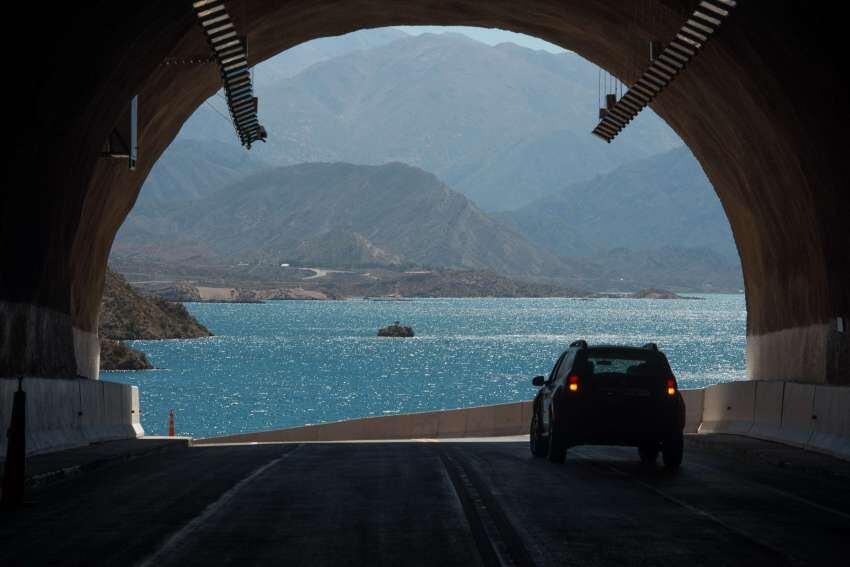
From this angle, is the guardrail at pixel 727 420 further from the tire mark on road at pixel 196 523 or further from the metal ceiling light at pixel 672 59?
the tire mark on road at pixel 196 523

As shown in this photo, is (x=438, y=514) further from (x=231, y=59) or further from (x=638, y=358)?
(x=231, y=59)

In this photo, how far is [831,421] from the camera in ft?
69.2

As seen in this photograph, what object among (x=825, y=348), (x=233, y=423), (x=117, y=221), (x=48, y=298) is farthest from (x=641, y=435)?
(x=233, y=423)

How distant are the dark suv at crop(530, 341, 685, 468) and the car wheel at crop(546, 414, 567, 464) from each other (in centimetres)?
2

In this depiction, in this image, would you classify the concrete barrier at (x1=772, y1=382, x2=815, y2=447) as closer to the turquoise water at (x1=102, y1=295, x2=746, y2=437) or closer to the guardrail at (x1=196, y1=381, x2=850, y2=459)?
the guardrail at (x1=196, y1=381, x2=850, y2=459)

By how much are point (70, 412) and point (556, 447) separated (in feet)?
24.2

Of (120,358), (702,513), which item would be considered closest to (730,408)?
(702,513)

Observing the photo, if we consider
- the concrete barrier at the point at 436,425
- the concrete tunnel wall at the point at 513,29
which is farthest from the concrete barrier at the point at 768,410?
the concrete barrier at the point at 436,425

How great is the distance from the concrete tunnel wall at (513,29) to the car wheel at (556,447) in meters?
5.04

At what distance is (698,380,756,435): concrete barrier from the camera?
2616 cm

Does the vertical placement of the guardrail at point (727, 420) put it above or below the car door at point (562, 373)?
below

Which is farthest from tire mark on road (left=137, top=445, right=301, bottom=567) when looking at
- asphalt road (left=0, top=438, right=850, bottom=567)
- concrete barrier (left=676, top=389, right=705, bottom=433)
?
concrete barrier (left=676, top=389, right=705, bottom=433)

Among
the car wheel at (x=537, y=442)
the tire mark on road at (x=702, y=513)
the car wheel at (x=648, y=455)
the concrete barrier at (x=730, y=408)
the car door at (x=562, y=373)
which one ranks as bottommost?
the tire mark on road at (x=702, y=513)

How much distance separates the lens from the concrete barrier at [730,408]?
1030 inches
